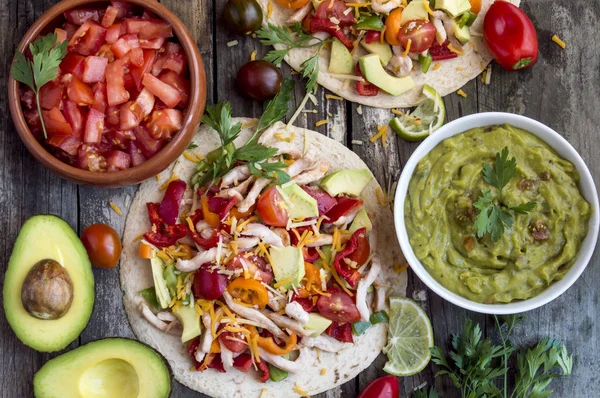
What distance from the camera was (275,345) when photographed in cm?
436

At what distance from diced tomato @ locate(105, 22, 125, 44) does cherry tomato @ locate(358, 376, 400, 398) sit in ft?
9.09

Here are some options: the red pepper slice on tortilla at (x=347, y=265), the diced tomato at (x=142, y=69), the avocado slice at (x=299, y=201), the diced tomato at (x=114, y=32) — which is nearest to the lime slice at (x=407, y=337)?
the red pepper slice on tortilla at (x=347, y=265)

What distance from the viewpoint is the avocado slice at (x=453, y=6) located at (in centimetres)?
439

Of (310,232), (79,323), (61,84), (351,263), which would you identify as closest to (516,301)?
(351,263)

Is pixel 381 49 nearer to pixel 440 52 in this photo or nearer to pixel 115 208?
pixel 440 52

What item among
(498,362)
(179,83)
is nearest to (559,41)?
(498,362)

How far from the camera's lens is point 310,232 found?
4363mm

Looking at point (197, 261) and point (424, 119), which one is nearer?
point (197, 261)

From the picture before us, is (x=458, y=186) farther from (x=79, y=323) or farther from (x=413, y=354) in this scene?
Result: (x=79, y=323)

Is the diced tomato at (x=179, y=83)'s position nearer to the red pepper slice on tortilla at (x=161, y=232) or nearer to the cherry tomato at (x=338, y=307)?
the red pepper slice on tortilla at (x=161, y=232)

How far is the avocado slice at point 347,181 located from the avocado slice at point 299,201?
15 cm

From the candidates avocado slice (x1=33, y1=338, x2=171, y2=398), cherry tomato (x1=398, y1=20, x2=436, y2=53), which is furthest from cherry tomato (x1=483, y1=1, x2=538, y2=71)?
avocado slice (x1=33, y1=338, x2=171, y2=398)

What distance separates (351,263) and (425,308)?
0.69 m

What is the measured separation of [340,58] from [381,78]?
1.01ft
